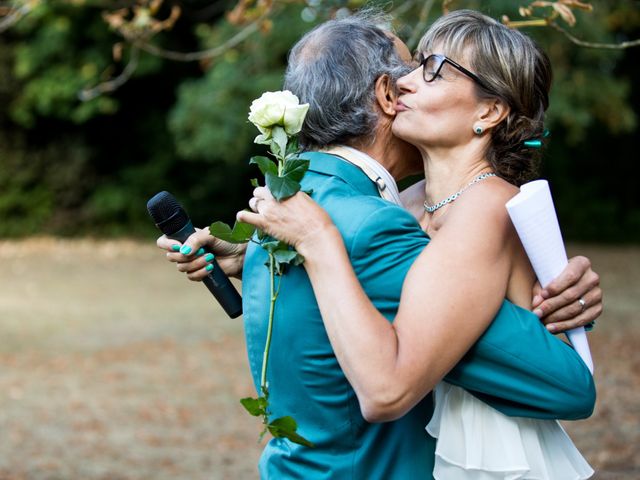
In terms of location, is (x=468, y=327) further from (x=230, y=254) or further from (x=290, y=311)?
(x=230, y=254)

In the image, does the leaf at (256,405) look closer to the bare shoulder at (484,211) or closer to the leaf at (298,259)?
the leaf at (298,259)

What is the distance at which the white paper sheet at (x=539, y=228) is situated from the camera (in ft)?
A: 6.33

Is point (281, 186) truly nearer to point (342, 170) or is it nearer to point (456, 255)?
point (342, 170)

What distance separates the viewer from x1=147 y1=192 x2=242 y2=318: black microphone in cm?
248

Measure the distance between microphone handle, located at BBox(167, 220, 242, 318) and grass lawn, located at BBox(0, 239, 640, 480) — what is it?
4.46 m

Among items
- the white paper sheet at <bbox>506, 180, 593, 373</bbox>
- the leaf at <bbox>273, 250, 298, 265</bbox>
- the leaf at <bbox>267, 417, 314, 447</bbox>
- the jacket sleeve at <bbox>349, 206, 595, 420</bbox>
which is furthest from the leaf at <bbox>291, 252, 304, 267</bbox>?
the white paper sheet at <bbox>506, 180, 593, 373</bbox>

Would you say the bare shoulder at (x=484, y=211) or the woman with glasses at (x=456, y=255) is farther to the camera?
the bare shoulder at (x=484, y=211)

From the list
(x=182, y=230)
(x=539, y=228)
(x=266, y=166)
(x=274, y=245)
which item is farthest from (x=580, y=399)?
(x=182, y=230)

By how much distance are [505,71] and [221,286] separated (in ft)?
3.08

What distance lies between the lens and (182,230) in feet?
8.27

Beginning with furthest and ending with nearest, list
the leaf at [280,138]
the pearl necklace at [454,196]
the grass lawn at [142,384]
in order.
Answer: the grass lawn at [142,384], the pearl necklace at [454,196], the leaf at [280,138]

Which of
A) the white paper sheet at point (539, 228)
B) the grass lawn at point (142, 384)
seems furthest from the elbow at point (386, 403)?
the grass lawn at point (142, 384)

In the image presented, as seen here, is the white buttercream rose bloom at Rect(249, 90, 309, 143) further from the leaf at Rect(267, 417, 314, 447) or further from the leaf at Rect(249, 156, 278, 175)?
the leaf at Rect(267, 417, 314, 447)

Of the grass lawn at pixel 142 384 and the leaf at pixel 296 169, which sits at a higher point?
the leaf at pixel 296 169
